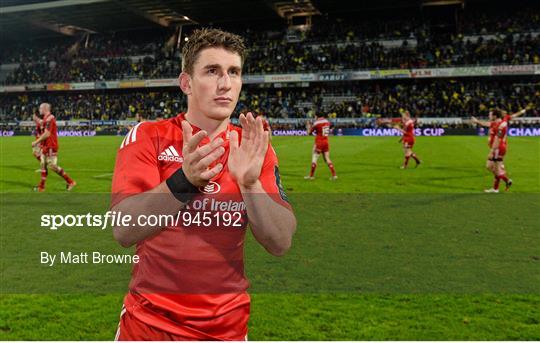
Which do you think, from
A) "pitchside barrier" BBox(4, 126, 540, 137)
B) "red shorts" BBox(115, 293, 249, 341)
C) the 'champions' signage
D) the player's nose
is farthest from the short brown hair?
the 'champions' signage

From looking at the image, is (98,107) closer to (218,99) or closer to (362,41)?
(362,41)

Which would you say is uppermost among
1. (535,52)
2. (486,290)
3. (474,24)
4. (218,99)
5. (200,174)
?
(474,24)

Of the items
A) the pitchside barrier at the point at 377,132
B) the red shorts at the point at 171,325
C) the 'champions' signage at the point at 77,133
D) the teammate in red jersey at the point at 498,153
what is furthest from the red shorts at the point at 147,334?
the 'champions' signage at the point at 77,133

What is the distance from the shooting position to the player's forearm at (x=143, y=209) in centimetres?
181

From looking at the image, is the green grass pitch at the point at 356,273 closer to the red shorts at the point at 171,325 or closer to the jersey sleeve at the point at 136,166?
the red shorts at the point at 171,325

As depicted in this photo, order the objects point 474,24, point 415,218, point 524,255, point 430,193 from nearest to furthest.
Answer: point 524,255, point 415,218, point 430,193, point 474,24

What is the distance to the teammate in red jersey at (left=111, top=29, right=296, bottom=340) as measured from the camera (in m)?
1.92

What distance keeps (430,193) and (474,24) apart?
3927 centimetres

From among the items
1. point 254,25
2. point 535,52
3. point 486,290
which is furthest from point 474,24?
point 486,290

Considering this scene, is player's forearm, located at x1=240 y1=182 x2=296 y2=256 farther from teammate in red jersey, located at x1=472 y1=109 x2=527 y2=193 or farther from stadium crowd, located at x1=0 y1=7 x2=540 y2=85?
stadium crowd, located at x1=0 y1=7 x2=540 y2=85

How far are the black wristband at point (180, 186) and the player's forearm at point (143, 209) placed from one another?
0.02 metres

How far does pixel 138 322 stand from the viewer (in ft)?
6.69

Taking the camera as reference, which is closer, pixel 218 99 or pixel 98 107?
pixel 218 99

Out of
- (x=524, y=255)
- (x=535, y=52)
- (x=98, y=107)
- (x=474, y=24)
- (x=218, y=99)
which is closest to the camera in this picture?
(x=218, y=99)
